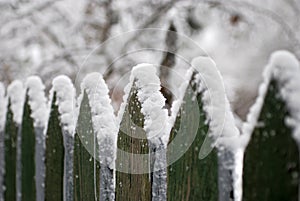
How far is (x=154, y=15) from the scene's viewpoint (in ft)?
12.2

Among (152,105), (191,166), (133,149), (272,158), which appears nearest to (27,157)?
(133,149)

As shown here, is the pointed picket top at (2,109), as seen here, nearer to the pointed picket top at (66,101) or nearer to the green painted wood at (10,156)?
the green painted wood at (10,156)

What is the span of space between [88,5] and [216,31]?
1.15 m

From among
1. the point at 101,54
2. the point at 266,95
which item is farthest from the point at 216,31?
the point at 266,95

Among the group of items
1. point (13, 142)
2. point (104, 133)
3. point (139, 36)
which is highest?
point (139, 36)

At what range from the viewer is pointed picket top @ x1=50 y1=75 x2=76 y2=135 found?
173 cm

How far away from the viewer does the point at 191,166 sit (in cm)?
125

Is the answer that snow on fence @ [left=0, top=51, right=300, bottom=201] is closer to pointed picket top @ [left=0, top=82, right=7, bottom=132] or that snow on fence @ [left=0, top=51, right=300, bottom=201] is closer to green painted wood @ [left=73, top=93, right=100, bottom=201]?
green painted wood @ [left=73, top=93, right=100, bottom=201]

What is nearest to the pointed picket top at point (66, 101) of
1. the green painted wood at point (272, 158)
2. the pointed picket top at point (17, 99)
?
the pointed picket top at point (17, 99)

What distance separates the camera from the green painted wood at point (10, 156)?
2.23 m

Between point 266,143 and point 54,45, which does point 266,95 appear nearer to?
point 266,143

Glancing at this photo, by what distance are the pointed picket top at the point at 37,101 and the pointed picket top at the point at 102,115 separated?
1.26 ft

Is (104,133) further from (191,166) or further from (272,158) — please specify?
(272,158)

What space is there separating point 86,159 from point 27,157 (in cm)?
54
